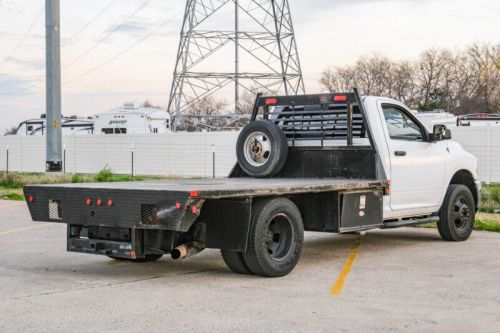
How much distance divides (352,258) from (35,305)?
15.5 feet

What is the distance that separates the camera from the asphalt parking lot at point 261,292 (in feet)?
22.7

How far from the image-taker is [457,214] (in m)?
12.6

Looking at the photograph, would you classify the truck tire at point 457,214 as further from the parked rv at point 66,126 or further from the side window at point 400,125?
the parked rv at point 66,126

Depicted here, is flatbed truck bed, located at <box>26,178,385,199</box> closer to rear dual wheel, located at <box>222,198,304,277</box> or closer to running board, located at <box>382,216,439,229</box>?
rear dual wheel, located at <box>222,198,304,277</box>

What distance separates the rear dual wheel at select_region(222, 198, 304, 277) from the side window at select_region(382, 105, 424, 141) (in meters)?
2.70

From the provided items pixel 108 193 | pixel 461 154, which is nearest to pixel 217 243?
pixel 108 193

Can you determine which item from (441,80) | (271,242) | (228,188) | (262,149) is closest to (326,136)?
(262,149)

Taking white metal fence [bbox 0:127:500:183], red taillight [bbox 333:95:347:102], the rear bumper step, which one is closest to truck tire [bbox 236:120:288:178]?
red taillight [bbox 333:95:347:102]

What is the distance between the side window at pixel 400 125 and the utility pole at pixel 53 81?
1400cm

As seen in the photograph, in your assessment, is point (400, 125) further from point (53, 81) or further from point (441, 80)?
point (441, 80)

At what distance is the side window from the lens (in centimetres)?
1169

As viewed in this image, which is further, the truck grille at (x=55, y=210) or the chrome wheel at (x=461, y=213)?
the chrome wheel at (x=461, y=213)

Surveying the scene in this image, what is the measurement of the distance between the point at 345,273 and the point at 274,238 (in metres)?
0.94

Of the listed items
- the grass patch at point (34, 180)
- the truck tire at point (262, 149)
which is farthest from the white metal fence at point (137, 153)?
the truck tire at point (262, 149)
